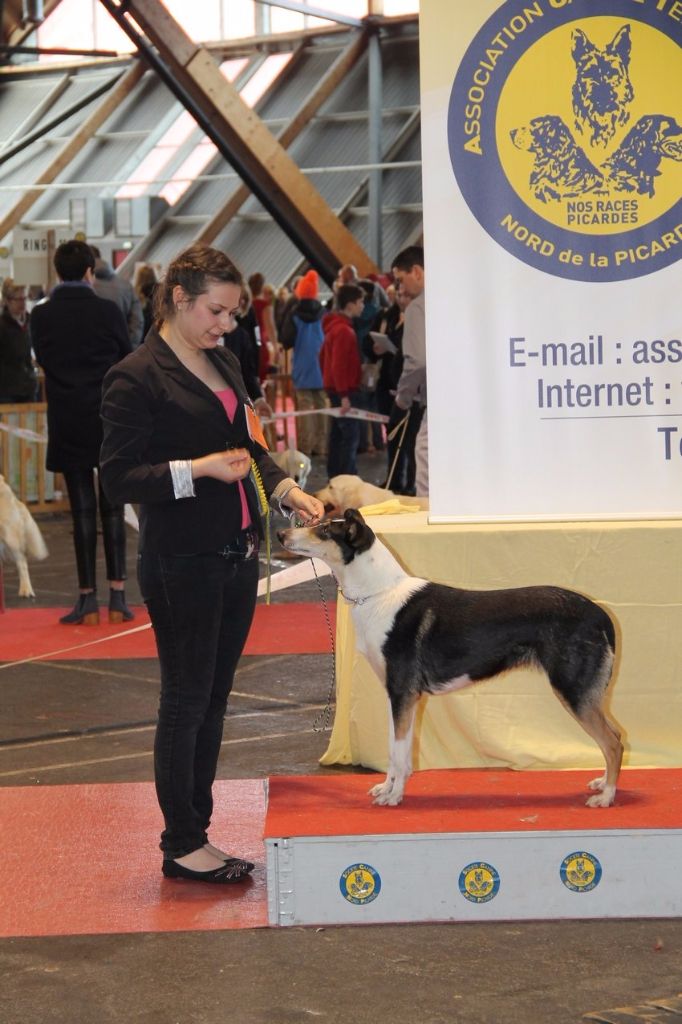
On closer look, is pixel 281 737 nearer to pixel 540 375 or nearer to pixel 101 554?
pixel 540 375

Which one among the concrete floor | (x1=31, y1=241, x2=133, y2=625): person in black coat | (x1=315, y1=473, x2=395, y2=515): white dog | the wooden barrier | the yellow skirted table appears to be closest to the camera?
the concrete floor

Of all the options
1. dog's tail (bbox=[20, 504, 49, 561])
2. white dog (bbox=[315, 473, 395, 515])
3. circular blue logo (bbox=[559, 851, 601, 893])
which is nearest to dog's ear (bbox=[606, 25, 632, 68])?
circular blue logo (bbox=[559, 851, 601, 893])

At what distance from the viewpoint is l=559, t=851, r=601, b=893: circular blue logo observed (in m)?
3.66

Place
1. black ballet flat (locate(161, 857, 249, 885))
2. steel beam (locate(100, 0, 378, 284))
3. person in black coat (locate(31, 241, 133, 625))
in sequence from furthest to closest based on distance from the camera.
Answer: steel beam (locate(100, 0, 378, 284)), person in black coat (locate(31, 241, 133, 625)), black ballet flat (locate(161, 857, 249, 885))

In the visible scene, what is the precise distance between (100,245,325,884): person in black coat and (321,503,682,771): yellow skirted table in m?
1.00

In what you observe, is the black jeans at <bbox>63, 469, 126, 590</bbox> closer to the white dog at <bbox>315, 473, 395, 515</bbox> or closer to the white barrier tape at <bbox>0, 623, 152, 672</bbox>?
the white barrier tape at <bbox>0, 623, 152, 672</bbox>

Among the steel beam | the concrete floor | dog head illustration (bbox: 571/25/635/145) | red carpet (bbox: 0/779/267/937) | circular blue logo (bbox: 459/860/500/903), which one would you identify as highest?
the steel beam

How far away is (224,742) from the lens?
5.49 m

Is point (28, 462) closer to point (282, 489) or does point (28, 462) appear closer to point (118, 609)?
point (118, 609)

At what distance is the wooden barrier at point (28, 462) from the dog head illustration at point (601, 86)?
8.98 meters

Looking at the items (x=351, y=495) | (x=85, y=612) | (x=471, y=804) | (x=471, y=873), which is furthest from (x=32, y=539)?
(x=471, y=873)

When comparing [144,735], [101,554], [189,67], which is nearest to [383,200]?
[189,67]

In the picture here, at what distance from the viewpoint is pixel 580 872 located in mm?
3670

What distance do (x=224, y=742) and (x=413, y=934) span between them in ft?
6.62
